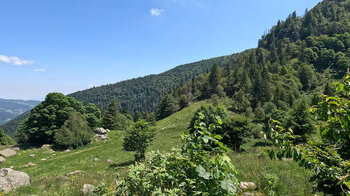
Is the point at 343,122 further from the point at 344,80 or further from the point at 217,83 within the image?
the point at 217,83

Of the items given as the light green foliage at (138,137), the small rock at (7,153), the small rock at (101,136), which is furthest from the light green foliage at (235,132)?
the small rock at (7,153)

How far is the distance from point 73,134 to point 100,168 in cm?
1797

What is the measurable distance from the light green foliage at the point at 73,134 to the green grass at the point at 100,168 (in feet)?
5.69

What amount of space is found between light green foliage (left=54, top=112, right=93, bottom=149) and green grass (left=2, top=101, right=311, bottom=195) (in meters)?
1.73

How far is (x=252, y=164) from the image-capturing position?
29.9 feet

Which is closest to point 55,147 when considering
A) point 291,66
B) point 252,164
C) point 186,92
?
point 252,164

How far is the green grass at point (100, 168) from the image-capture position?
23.0 ft

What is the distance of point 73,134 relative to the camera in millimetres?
34406

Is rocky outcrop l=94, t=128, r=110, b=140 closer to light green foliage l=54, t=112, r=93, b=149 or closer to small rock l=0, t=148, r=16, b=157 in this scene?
light green foliage l=54, t=112, r=93, b=149

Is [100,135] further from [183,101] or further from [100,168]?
[183,101]

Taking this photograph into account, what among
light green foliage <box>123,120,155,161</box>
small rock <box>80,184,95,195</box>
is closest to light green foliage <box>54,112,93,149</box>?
light green foliage <box>123,120,155,161</box>

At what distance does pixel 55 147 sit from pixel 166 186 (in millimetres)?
39041

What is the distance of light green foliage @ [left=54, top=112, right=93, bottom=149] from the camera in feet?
108

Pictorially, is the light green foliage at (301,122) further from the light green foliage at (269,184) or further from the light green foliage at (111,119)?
the light green foliage at (111,119)
